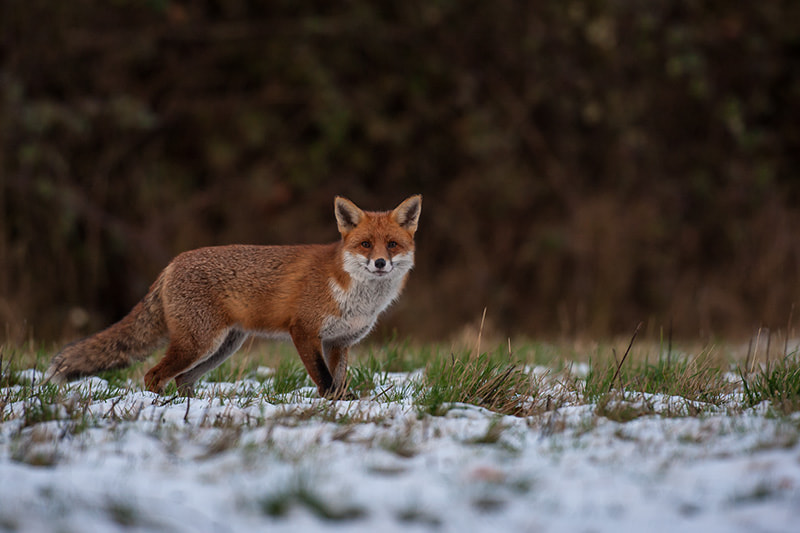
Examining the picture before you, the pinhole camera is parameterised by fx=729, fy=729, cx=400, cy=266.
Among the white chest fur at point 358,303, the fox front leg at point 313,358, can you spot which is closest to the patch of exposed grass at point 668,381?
the white chest fur at point 358,303

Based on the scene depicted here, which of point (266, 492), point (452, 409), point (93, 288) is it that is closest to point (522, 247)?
point (93, 288)

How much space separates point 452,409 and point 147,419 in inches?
62.6

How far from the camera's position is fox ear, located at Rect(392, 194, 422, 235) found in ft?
16.7

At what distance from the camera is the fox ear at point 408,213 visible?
16.7 ft

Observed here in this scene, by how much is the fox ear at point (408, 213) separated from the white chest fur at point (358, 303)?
1.20 feet

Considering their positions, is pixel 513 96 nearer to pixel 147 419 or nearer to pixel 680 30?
pixel 680 30

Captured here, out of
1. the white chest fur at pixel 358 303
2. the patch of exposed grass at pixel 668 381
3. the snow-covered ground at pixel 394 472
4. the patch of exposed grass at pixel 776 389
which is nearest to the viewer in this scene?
the snow-covered ground at pixel 394 472

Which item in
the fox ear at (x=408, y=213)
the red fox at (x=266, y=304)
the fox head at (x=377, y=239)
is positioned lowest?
the red fox at (x=266, y=304)

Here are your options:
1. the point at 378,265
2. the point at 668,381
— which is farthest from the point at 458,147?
the point at 668,381

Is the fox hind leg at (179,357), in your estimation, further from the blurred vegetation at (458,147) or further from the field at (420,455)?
the blurred vegetation at (458,147)

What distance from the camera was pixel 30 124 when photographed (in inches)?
342

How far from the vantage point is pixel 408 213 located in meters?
5.16

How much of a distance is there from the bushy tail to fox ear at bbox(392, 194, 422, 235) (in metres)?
1.70

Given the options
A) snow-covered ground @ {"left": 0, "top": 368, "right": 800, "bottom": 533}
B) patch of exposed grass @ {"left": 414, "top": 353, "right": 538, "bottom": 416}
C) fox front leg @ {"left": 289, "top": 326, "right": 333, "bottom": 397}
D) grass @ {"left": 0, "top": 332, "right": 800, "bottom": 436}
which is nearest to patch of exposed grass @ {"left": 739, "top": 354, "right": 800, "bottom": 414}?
grass @ {"left": 0, "top": 332, "right": 800, "bottom": 436}
